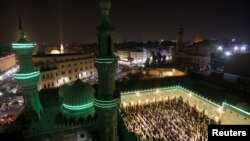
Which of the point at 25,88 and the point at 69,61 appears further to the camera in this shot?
the point at 69,61

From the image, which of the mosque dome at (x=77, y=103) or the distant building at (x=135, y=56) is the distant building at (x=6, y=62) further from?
the mosque dome at (x=77, y=103)

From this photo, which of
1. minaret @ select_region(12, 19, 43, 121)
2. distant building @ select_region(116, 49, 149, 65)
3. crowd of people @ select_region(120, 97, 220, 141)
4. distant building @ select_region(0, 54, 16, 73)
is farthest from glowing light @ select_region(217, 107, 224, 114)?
distant building @ select_region(0, 54, 16, 73)

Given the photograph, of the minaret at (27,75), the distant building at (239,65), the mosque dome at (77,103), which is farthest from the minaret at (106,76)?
the distant building at (239,65)

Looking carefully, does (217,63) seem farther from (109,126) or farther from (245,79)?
(109,126)

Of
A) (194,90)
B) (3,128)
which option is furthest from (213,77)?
(3,128)

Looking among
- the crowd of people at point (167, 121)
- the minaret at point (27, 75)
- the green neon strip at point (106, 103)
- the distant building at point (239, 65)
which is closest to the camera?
the green neon strip at point (106, 103)

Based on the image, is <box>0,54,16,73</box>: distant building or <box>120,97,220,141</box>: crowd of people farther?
<box>0,54,16,73</box>: distant building

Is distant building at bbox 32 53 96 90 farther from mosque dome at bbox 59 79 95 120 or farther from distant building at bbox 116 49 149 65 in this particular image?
distant building at bbox 116 49 149 65
